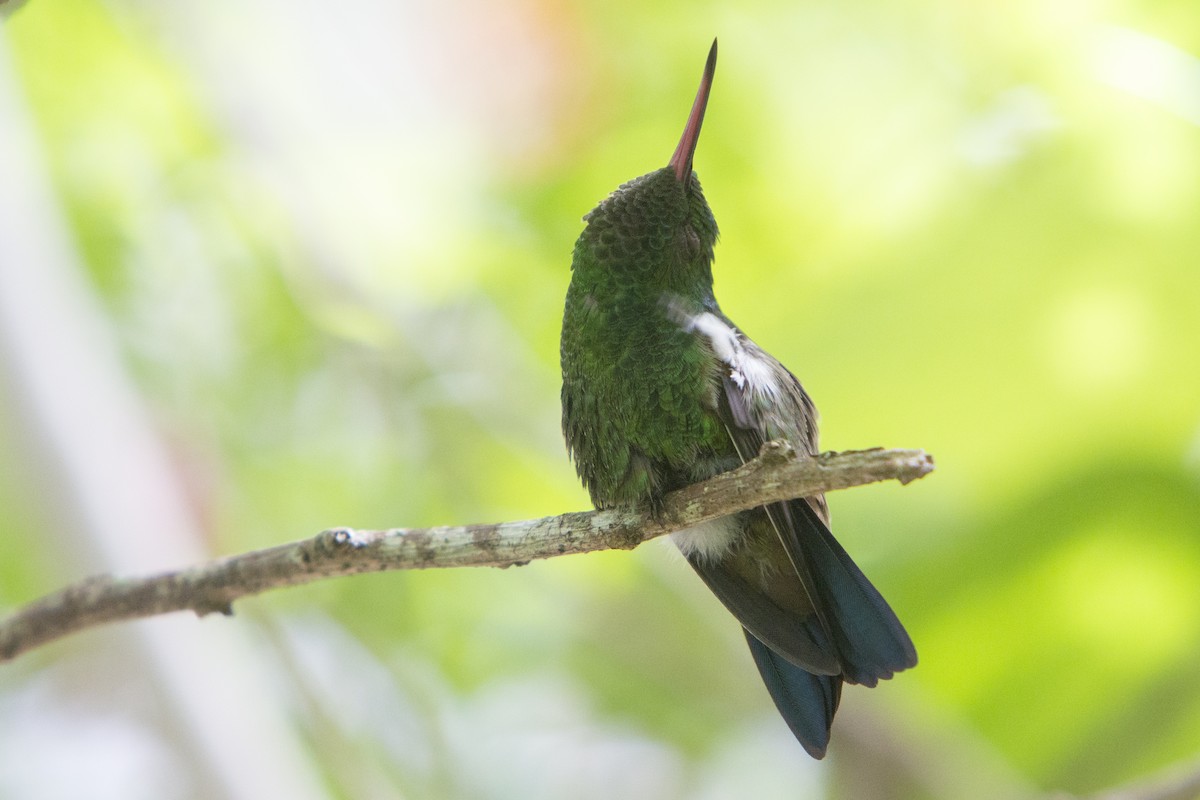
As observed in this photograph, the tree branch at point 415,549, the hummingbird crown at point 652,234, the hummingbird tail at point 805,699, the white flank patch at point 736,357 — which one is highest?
the hummingbird crown at point 652,234

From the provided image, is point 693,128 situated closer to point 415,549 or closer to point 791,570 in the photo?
point 791,570

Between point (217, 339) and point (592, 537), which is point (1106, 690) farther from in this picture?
point (217, 339)

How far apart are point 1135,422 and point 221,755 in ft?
11.3

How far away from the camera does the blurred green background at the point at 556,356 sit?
4.05 meters

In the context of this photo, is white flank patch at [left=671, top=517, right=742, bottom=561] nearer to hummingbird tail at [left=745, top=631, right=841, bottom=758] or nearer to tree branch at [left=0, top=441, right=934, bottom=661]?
tree branch at [left=0, top=441, right=934, bottom=661]

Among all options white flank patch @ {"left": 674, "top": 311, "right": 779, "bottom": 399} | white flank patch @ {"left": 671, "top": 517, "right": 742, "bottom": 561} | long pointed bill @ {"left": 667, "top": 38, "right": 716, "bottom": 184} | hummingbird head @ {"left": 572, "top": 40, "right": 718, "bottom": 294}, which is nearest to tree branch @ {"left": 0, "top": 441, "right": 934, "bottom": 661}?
white flank patch @ {"left": 671, "top": 517, "right": 742, "bottom": 561}

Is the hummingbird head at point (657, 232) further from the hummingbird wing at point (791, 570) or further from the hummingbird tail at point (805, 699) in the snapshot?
the hummingbird tail at point (805, 699)

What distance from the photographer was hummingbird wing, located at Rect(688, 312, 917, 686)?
2467 millimetres

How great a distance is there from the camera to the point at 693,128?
294 centimetres

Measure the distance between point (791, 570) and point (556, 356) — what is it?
2187mm

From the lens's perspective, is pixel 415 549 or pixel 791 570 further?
pixel 791 570

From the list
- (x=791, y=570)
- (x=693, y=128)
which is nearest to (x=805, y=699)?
(x=791, y=570)

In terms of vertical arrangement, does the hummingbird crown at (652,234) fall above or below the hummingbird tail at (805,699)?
above

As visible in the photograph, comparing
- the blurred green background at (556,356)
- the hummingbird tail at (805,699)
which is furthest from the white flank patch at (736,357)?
the blurred green background at (556,356)
